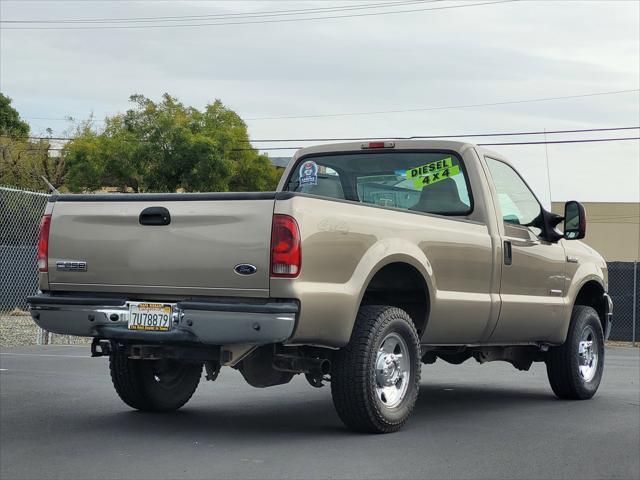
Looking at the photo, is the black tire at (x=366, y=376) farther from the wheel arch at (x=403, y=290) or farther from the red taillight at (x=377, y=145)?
the red taillight at (x=377, y=145)

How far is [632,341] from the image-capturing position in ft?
74.1

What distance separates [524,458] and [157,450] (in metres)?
2.25

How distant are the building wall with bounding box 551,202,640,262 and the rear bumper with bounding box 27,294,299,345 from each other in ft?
226

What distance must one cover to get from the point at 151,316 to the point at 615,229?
7220cm

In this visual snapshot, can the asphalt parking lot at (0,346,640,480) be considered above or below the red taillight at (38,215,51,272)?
below

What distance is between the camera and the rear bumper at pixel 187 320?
6.71m

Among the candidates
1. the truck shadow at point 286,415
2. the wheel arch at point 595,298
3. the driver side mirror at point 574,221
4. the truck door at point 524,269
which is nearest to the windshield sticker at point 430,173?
the truck door at point 524,269

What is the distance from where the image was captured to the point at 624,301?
23391mm

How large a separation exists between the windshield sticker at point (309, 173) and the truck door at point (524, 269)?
144 centimetres

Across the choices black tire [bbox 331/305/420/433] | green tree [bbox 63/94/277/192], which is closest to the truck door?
black tire [bbox 331/305/420/433]

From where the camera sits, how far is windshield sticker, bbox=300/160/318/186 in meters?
9.33

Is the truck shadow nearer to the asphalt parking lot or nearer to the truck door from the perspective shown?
the asphalt parking lot

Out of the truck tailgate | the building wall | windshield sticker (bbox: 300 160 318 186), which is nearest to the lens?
the truck tailgate

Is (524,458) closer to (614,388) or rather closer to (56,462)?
(56,462)
